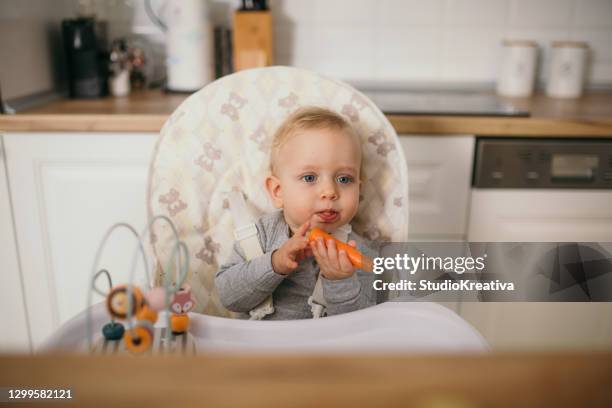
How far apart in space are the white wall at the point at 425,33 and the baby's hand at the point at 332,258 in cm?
112

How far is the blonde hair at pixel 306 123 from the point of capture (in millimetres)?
957

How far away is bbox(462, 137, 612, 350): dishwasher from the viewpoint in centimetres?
134

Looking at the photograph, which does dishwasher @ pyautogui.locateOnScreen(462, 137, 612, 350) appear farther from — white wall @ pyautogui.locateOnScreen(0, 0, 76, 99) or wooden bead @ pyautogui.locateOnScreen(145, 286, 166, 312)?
white wall @ pyautogui.locateOnScreen(0, 0, 76, 99)

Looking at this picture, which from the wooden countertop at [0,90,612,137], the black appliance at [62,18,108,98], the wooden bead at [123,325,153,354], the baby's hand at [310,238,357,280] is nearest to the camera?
the wooden bead at [123,325,153,354]

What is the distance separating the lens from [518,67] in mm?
1711

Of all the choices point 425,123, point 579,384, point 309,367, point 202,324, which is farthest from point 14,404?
point 425,123

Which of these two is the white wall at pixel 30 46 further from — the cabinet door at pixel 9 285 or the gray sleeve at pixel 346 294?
the gray sleeve at pixel 346 294

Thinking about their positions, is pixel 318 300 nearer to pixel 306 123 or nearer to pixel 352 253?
pixel 352 253

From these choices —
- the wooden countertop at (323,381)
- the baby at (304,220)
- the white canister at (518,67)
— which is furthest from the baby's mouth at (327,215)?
the white canister at (518,67)

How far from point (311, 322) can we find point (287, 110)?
427mm

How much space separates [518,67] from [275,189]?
1.09 m

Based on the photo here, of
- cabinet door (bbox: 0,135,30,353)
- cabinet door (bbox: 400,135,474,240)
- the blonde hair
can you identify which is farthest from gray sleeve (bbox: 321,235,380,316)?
cabinet door (bbox: 0,135,30,353)

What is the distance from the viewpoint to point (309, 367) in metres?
0.23

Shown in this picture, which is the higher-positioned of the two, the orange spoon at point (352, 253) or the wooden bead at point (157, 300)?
the wooden bead at point (157, 300)
